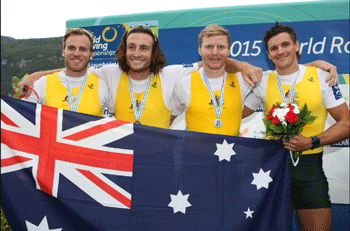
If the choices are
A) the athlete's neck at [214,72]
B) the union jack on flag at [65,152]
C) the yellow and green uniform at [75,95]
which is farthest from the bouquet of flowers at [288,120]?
the yellow and green uniform at [75,95]

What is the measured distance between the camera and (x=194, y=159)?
265 cm

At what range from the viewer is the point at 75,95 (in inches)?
122

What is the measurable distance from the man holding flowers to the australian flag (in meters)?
0.22

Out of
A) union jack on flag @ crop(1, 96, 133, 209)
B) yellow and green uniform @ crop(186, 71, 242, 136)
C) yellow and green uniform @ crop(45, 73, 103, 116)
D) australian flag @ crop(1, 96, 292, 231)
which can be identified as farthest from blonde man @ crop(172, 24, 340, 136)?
yellow and green uniform @ crop(45, 73, 103, 116)

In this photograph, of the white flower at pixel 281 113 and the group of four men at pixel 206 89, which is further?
the group of four men at pixel 206 89

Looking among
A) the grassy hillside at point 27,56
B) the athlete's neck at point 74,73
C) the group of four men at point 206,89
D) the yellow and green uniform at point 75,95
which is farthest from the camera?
the grassy hillside at point 27,56

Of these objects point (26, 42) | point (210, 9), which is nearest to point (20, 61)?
point (26, 42)

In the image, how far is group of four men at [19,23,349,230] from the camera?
2803 millimetres

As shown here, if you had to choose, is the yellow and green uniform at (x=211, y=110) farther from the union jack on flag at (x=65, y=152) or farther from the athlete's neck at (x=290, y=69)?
the union jack on flag at (x=65, y=152)

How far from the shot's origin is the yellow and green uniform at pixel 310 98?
283cm

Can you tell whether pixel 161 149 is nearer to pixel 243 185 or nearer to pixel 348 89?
pixel 243 185

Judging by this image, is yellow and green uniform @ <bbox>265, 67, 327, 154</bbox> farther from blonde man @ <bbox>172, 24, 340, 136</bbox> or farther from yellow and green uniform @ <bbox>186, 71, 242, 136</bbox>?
yellow and green uniform @ <bbox>186, 71, 242, 136</bbox>

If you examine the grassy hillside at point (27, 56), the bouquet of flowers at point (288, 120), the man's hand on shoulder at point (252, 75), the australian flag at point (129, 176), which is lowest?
the australian flag at point (129, 176)

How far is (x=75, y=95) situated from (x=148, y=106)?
2.45 feet
